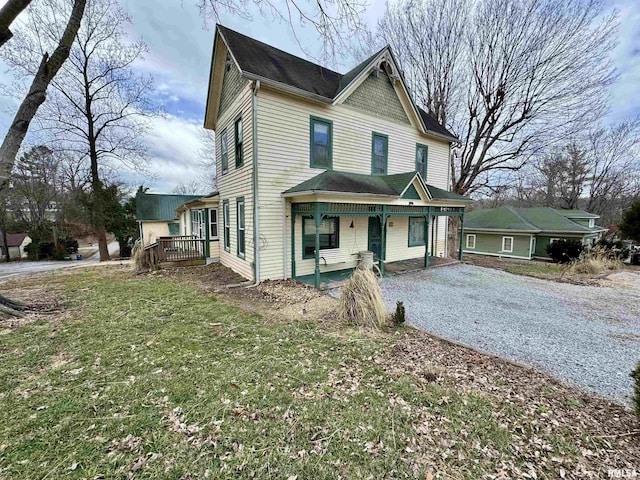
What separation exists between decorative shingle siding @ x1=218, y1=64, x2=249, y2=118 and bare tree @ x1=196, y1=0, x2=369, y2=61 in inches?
114

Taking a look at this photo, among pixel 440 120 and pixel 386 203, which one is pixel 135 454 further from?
pixel 440 120

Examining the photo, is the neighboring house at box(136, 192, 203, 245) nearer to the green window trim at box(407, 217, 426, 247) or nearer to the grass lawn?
the green window trim at box(407, 217, 426, 247)

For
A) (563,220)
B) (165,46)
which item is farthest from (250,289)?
(563,220)

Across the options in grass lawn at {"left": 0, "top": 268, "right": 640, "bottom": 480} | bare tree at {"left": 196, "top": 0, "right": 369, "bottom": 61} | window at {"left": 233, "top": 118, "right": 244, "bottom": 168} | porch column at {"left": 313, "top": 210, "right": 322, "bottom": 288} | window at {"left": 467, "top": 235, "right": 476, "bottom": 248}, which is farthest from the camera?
window at {"left": 467, "top": 235, "right": 476, "bottom": 248}

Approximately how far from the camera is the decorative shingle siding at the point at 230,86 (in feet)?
30.1

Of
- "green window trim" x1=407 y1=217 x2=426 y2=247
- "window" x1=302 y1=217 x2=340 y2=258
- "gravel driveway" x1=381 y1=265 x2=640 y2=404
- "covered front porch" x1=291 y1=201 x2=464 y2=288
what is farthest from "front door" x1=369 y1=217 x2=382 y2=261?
"green window trim" x1=407 y1=217 x2=426 y2=247

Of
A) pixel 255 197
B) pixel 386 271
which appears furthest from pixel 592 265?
pixel 255 197

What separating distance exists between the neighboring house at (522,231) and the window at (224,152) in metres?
20.8

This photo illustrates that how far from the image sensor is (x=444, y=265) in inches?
472

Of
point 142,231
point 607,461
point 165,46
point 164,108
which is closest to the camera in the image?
point 607,461

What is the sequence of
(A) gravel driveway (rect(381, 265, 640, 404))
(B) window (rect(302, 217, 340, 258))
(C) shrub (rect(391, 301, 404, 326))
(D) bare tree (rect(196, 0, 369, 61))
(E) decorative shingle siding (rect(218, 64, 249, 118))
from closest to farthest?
(A) gravel driveway (rect(381, 265, 640, 404)) → (C) shrub (rect(391, 301, 404, 326)) → (D) bare tree (rect(196, 0, 369, 61)) → (E) decorative shingle siding (rect(218, 64, 249, 118)) → (B) window (rect(302, 217, 340, 258))

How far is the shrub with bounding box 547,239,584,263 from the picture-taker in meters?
15.6

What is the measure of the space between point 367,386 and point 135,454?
2.52 m

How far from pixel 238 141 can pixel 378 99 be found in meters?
6.09
